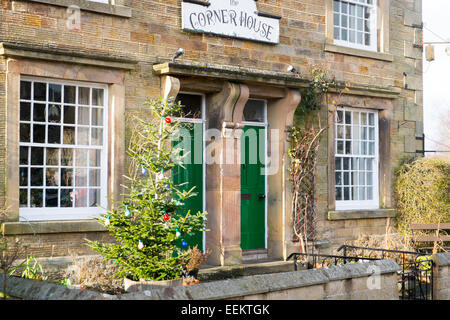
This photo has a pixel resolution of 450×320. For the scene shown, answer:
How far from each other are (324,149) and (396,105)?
7.95 feet

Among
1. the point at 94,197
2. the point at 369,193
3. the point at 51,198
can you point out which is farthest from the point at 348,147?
the point at 51,198

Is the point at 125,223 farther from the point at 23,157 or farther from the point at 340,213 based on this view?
the point at 340,213

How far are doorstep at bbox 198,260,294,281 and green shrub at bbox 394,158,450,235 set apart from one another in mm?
3282

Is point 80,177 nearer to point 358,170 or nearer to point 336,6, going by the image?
point 358,170

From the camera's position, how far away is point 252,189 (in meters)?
11.0

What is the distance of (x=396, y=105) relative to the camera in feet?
42.8

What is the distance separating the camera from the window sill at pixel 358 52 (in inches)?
467

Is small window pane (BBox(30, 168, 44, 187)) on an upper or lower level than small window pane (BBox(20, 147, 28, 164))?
lower

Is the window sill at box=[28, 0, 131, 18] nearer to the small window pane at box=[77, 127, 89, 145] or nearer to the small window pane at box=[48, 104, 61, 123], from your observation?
the small window pane at box=[48, 104, 61, 123]

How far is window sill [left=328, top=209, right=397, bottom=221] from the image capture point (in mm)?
11641

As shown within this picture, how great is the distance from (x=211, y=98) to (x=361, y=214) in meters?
4.08

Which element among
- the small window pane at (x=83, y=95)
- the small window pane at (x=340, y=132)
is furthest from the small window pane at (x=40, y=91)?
the small window pane at (x=340, y=132)

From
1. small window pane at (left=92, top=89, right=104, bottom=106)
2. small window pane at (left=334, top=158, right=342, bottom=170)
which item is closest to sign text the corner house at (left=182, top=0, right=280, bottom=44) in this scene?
small window pane at (left=92, top=89, right=104, bottom=106)

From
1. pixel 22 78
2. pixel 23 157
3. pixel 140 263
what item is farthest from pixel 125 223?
pixel 22 78
